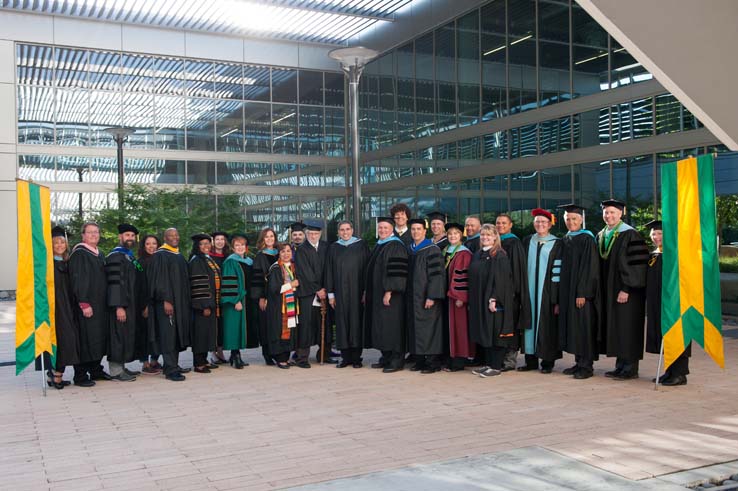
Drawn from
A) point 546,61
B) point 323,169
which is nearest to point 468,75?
point 546,61

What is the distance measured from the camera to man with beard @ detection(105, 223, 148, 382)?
26.1ft

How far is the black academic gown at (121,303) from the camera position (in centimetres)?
794

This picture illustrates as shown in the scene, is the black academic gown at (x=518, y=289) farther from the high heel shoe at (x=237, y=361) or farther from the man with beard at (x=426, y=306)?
the high heel shoe at (x=237, y=361)

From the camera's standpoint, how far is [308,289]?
8797 mm

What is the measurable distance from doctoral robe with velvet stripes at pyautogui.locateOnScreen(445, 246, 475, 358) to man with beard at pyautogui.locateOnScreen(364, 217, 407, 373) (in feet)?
1.86

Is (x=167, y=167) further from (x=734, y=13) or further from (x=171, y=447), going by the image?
(x=734, y=13)

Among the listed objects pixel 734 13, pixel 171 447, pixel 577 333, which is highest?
pixel 734 13

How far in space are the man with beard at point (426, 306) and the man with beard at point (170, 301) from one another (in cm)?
262

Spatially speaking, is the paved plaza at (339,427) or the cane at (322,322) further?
the cane at (322,322)

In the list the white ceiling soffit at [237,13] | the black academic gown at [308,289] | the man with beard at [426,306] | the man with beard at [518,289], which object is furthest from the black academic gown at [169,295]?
the white ceiling soffit at [237,13]

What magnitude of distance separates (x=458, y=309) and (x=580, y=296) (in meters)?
1.38

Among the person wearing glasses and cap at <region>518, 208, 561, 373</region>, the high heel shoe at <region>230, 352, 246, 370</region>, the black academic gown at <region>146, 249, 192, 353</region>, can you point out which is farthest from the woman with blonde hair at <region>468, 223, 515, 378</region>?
the black academic gown at <region>146, 249, 192, 353</region>

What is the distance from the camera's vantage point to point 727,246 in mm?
13523

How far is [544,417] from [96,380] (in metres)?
5.08
